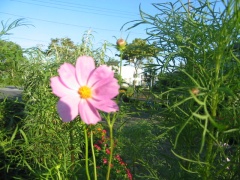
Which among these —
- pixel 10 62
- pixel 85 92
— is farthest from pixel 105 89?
pixel 10 62

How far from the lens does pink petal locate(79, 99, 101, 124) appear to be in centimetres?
77

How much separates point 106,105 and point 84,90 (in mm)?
85

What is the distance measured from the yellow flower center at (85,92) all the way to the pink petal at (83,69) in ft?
0.08

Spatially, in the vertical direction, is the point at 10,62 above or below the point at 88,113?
above

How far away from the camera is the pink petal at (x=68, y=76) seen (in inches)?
33.2

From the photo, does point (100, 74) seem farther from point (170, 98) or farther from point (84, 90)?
point (170, 98)

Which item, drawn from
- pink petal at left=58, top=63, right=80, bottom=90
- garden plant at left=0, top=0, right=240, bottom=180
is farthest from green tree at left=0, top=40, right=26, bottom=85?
pink petal at left=58, top=63, right=80, bottom=90

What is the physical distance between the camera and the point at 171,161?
148cm

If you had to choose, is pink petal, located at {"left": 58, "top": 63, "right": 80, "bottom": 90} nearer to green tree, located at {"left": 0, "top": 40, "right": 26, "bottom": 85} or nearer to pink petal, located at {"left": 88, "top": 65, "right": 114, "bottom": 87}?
pink petal, located at {"left": 88, "top": 65, "right": 114, "bottom": 87}

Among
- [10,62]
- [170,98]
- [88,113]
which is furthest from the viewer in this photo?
[10,62]

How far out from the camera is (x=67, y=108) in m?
0.80

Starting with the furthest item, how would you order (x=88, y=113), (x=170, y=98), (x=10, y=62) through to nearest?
(x=10, y=62) → (x=170, y=98) → (x=88, y=113)

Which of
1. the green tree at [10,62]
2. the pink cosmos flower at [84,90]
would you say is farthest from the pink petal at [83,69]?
the green tree at [10,62]

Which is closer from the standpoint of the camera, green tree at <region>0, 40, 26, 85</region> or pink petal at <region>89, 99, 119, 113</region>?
pink petal at <region>89, 99, 119, 113</region>
